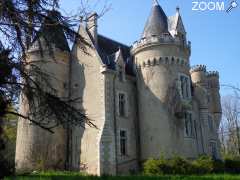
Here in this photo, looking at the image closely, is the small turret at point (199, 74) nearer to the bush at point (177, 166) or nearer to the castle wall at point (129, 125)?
the castle wall at point (129, 125)

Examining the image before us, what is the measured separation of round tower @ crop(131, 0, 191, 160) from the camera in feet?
77.3

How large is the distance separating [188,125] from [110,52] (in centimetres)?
894

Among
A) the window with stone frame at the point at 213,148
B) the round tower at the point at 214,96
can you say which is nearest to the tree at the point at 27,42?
the window with stone frame at the point at 213,148

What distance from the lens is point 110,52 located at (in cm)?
2781

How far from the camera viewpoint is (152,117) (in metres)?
24.3

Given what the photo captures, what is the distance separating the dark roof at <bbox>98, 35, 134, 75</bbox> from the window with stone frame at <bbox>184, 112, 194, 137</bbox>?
221 inches

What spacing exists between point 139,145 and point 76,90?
6408 millimetres

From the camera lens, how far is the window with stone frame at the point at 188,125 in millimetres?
24477

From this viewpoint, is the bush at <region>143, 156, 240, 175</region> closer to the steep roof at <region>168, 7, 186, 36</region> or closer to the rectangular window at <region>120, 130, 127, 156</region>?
the rectangular window at <region>120, 130, 127, 156</region>

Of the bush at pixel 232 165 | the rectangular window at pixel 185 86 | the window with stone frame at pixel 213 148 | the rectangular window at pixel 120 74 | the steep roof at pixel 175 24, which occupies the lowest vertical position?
the bush at pixel 232 165

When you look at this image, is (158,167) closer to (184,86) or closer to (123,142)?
(123,142)

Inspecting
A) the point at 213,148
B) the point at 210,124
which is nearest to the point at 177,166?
the point at 213,148

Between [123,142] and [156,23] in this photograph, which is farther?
[156,23]

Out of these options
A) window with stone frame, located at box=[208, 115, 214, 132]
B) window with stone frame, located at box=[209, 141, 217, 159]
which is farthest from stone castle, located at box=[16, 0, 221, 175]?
window with stone frame, located at box=[208, 115, 214, 132]
